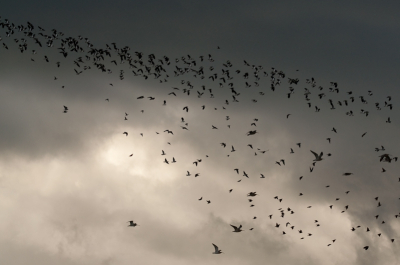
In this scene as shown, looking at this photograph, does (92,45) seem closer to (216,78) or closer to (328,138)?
(216,78)

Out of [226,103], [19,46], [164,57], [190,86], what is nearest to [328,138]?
[226,103]

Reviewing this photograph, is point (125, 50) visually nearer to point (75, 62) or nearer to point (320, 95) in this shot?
point (75, 62)

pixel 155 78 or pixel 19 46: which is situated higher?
Answer: pixel 19 46

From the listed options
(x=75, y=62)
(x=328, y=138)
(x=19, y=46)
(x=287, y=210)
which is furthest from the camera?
(x=287, y=210)

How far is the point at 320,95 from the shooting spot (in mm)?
117375

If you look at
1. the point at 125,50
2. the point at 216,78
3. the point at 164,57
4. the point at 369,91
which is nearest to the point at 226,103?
the point at 216,78

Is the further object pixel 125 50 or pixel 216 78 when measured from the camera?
pixel 216 78

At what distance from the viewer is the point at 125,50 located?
4412 inches

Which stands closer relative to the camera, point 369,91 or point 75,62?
point 75,62

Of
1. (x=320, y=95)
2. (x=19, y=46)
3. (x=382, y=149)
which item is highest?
(x=19, y=46)

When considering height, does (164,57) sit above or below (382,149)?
above

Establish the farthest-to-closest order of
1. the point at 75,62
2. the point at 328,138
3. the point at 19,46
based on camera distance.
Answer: the point at 328,138, the point at 75,62, the point at 19,46

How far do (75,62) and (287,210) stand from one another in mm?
63556

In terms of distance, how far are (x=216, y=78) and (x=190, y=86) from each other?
21.8 ft
